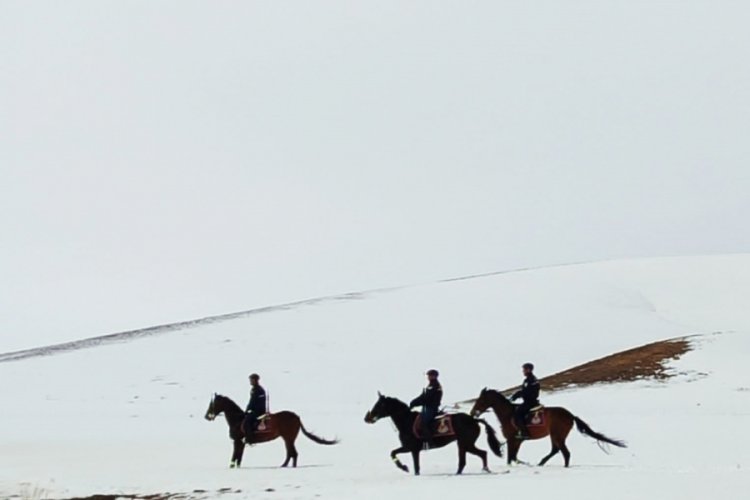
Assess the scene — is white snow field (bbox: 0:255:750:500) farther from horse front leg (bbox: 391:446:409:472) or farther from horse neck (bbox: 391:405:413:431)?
horse neck (bbox: 391:405:413:431)

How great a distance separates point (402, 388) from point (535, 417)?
23641 mm

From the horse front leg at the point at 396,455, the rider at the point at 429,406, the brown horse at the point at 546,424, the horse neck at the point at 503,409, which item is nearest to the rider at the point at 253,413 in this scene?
the horse front leg at the point at 396,455

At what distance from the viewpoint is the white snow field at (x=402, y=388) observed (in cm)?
1989

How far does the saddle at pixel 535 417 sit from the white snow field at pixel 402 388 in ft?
3.01

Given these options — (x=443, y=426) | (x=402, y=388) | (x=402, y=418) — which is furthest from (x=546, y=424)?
(x=402, y=388)

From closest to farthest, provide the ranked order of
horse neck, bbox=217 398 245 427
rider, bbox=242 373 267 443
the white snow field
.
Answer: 1. the white snow field
2. rider, bbox=242 373 267 443
3. horse neck, bbox=217 398 245 427

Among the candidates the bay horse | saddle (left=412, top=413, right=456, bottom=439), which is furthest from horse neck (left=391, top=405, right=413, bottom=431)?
the bay horse

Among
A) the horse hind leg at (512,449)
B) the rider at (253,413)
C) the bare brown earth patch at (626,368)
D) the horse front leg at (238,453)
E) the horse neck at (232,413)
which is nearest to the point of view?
the horse hind leg at (512,449)

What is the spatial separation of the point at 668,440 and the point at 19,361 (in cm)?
3941

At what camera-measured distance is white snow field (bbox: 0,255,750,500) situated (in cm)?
1989

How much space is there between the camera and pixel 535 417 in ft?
66.7

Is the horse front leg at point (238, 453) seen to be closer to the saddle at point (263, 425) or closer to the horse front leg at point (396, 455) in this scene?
the saddle at point (263, 425)

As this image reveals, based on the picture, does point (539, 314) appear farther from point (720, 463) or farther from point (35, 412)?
point (720, 463)

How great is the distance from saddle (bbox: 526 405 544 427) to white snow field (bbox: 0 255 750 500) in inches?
36.1
